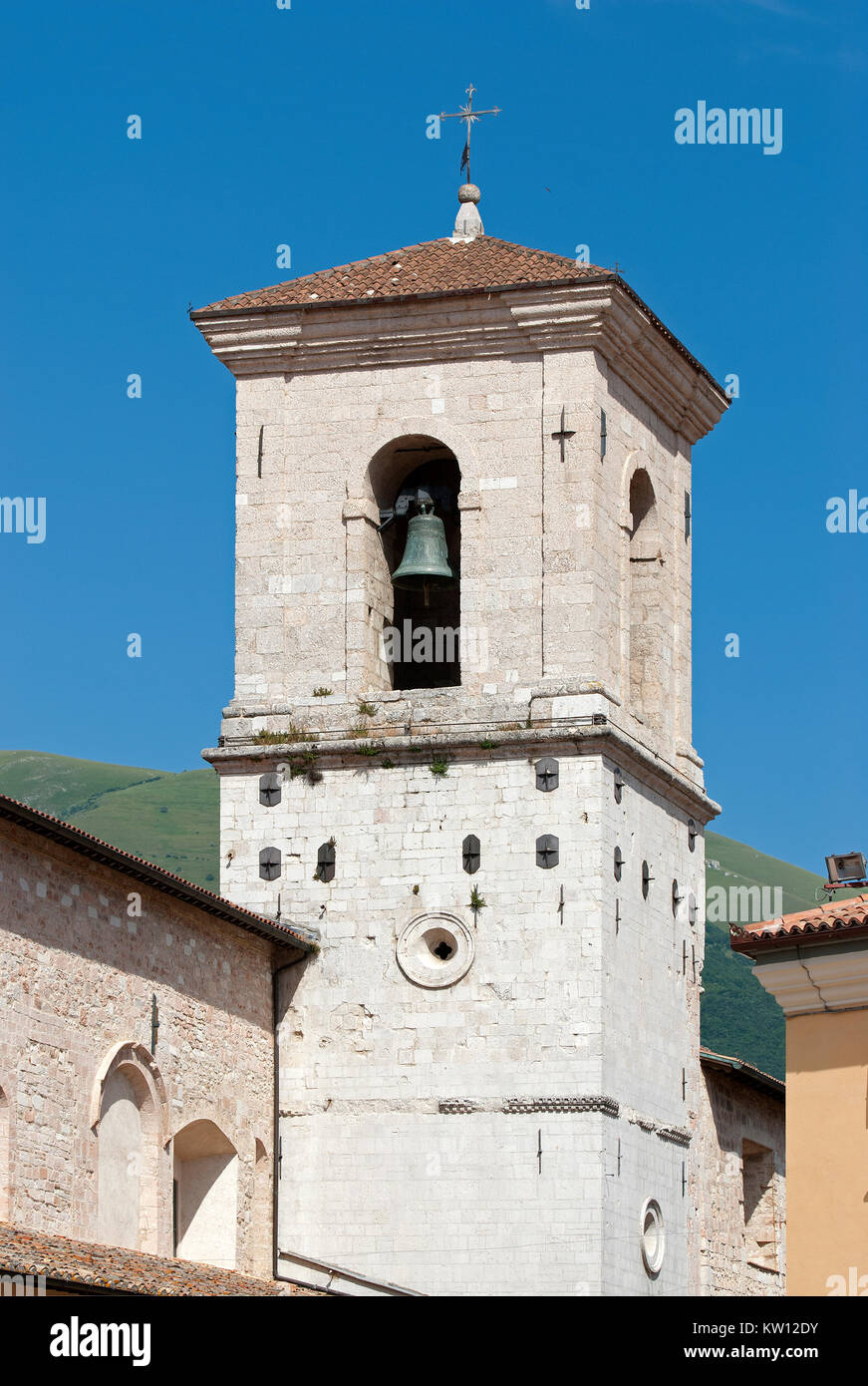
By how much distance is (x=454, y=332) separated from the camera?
2964cm

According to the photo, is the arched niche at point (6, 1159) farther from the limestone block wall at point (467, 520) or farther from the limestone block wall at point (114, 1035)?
the limestone block wall at point (467, 520)

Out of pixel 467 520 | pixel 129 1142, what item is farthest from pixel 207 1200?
pixel 467 520

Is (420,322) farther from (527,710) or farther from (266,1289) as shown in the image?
(266,1289)

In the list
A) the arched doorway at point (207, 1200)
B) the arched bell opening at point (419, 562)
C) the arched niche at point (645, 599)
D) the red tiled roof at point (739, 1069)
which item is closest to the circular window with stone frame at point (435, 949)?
the arched doorway at point (207, 1200)

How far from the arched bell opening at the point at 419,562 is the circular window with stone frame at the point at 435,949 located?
2.84 metres

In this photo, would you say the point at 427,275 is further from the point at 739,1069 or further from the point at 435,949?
the point at 739,1069

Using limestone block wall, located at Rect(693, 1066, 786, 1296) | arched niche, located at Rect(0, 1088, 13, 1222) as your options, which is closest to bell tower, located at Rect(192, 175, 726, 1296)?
limestone block wall, located at Rect(693, 1066, 786, 1296)

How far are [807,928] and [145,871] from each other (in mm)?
6565

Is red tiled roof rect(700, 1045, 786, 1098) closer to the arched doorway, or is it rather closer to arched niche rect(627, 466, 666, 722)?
arched niche rect(627, 466, 666, 722)

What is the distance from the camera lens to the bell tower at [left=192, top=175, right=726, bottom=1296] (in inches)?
1090

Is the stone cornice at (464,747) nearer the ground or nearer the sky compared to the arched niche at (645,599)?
nearer the ground

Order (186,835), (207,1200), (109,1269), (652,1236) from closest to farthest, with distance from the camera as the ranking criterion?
1. (109,1269)
2. (207,1200)
3. (652,1236)
4. (186,835)

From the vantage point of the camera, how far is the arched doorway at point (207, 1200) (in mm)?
27078

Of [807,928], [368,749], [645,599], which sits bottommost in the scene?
[807,928]
